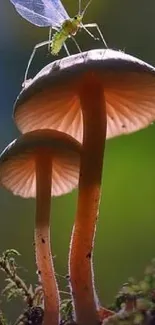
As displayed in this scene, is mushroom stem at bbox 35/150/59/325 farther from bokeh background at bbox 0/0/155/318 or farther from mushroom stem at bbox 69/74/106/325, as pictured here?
bokeh background at bbox 0/0/155/318

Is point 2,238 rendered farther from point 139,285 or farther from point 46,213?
point 139,285

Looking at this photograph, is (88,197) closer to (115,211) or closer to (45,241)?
(45,241)

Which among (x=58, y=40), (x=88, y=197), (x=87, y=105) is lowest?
(x=88, y=197)

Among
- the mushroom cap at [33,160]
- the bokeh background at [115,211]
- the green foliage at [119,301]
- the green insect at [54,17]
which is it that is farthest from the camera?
the bokeh background at [115,211]

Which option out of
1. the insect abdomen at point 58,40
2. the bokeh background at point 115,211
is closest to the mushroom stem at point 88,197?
the insect abdomen at point 58,40

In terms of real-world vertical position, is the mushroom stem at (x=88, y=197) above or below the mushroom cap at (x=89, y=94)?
below

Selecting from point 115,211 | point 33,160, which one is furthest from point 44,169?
point 115,211

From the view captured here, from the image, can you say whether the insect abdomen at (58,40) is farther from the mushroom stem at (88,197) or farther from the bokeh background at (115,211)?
the bokeh background at (115,211)
